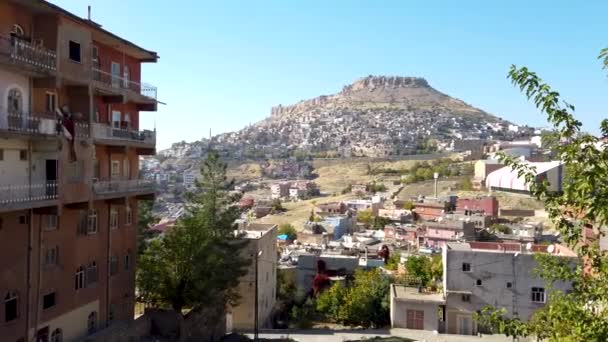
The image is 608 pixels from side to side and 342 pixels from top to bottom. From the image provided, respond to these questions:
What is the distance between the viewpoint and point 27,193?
14516 millimetres

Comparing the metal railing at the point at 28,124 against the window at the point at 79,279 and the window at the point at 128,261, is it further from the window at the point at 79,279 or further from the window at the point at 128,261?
the window at the point at 128,261

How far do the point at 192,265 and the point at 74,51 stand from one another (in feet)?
31.2

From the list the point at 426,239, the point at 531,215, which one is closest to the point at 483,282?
the point at 426,239

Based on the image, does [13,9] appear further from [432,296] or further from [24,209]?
[432,296]

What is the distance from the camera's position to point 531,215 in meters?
83.1

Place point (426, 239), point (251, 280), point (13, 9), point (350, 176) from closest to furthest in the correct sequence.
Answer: point (13, 9)
point (251, 280)
point (426, 239)
point (350, 176)

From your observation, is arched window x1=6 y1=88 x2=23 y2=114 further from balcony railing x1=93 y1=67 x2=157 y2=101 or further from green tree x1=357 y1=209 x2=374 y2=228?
green tree x1=357 y1=209 x2=374 y2=228

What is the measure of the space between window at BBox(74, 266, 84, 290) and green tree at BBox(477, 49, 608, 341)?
1405cm

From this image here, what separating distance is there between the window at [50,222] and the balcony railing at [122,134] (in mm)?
2747

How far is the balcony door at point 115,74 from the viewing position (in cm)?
1901

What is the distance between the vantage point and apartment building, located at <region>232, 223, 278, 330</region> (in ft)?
95.3

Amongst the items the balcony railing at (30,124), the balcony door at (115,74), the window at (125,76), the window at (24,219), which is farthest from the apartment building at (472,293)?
the balcony railing at (30,124)

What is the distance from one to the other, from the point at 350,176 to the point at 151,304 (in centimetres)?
14129

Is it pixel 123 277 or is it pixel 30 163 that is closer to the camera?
pixel 30 163
